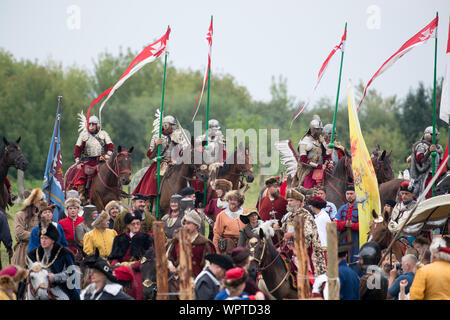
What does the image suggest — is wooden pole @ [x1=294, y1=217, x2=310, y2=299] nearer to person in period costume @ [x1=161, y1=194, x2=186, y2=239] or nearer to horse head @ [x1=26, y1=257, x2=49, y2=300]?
horse head @ [x1=26, y1=257, x2=49, y2=300]

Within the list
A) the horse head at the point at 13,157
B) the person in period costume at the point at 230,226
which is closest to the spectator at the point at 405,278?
the person in period costume at the point at 230,226

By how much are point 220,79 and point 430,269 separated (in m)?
69.8

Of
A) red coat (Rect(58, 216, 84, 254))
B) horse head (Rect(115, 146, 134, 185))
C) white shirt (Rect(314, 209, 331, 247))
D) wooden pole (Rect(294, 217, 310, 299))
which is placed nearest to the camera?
wooden pole (Rect(294, 217, 310, 299))

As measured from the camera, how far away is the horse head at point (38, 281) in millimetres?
11984

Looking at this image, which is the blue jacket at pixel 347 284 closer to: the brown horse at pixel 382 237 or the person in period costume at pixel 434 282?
the person in period costume at pixel 434 282

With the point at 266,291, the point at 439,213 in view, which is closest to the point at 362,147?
the point at 439,213

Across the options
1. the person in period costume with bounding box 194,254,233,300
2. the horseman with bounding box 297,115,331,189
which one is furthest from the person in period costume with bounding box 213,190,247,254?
the horseman with bounding box 297,115,331,189

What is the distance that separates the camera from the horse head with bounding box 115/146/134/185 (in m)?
21.1

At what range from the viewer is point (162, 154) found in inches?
854

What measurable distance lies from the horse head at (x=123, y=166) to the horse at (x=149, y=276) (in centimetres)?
786

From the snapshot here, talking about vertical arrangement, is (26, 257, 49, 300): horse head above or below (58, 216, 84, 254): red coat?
below

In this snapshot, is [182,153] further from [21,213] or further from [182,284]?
[182,284]

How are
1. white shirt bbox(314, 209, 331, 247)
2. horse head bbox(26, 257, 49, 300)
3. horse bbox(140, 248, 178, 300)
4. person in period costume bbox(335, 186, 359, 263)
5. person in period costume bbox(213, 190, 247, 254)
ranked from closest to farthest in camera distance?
horse head bbox(26, 257, 49, 300), horse bbox(140, 248, 178, 300), white shirt bbox(314, 209, 331, 247), person in period costume bbox(213, 190, 247, 254), person in period costume bbox(335, 186, 359, 263)

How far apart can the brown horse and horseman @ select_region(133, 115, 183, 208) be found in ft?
23.1
